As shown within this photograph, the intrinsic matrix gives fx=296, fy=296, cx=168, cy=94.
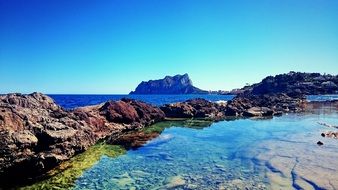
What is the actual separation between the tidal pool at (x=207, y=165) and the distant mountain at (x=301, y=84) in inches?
5683

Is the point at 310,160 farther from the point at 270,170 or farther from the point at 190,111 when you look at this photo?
the point at 190,111

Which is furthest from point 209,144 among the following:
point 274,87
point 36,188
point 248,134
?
point 274,87

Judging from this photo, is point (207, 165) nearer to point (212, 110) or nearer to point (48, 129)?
point (48, 129)

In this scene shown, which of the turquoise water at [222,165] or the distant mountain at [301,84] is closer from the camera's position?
the turquoise water at [222,165]

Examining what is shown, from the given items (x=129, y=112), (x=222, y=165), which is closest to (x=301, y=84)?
(x=129, y=112)

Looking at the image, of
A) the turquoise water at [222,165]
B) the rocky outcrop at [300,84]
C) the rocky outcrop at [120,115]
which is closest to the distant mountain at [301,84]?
the rocky outcrop at [300,84]

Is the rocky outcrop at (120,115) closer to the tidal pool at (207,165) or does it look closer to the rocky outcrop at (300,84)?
the tidal pool at (207,165)

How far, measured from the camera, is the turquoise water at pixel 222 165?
15844mm

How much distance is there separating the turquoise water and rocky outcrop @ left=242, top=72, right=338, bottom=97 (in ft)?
476

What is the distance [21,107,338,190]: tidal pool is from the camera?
15.9 metres

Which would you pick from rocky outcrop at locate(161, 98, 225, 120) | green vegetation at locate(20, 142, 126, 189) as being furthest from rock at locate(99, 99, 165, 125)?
green vegetation at locate(20, 142, 126, 189)

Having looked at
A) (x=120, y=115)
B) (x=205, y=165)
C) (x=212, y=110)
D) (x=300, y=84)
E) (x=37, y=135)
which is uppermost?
(x=300, y=84)

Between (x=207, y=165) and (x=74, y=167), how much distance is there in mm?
8727

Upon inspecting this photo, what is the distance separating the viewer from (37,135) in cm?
2038
